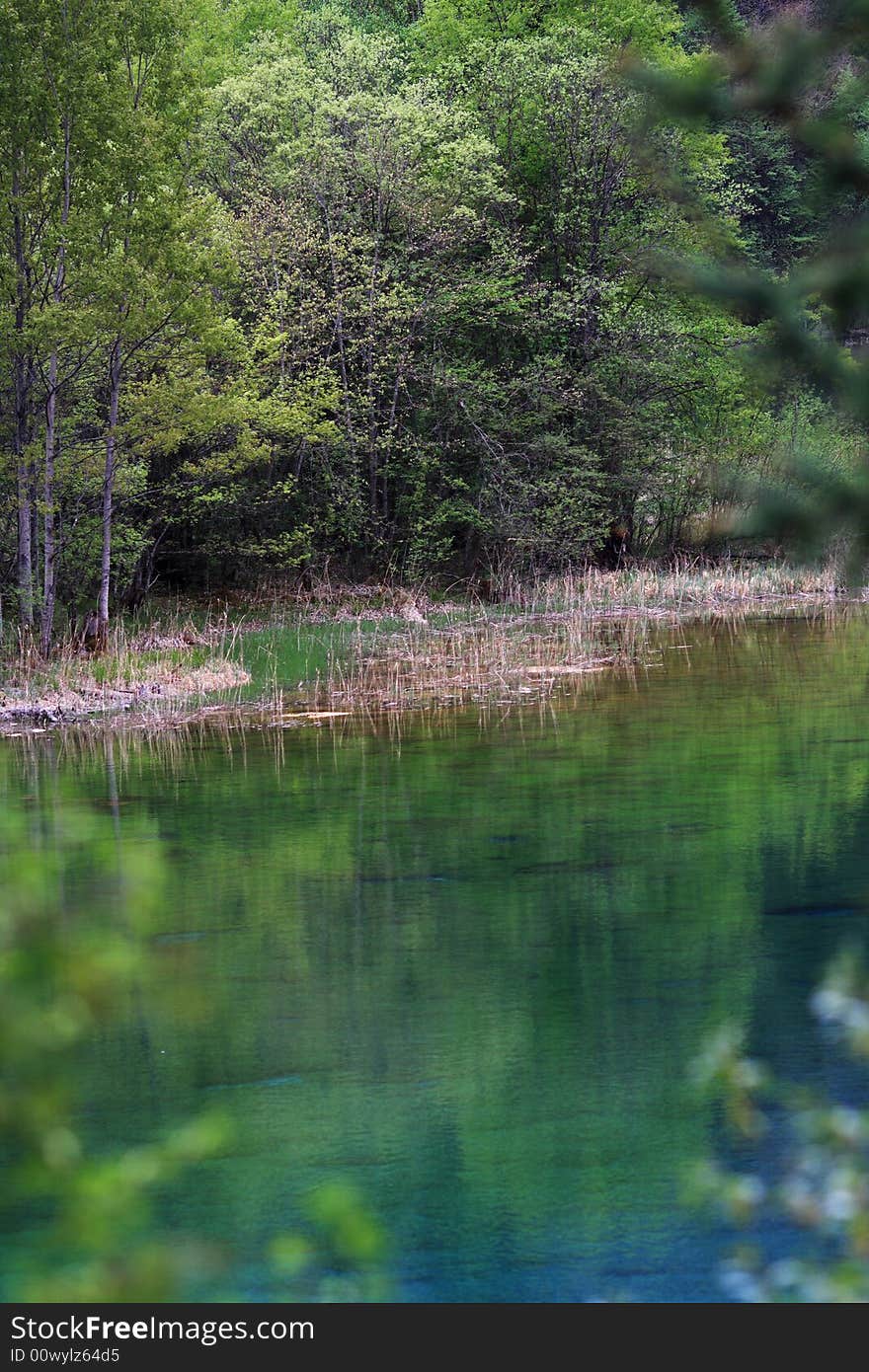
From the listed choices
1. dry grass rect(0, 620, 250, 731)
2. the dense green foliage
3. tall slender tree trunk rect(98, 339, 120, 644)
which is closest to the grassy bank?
dry grass rect(0, 620, 250, 731)

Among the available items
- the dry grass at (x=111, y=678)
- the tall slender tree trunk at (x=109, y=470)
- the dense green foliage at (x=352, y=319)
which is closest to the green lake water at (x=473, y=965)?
the dry grass at (x=111, y=678)

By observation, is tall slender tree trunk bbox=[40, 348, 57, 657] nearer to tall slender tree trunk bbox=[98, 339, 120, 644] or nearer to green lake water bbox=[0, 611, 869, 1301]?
tall slender tree trunk bbox=[98, 339, 120, 644]

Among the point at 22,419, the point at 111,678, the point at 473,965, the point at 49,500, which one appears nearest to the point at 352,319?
the point at 22,419

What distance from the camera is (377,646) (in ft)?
73.1

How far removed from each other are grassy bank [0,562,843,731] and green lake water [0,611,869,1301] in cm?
232

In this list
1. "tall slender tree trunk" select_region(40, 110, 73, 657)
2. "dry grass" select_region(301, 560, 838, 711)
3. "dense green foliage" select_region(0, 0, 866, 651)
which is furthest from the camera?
"dense green foliage" select_region(0, 0, 866, 651)

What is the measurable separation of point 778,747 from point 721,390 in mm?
19690

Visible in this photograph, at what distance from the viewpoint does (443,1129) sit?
6.11 meters

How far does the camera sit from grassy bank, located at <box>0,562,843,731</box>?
17.5m

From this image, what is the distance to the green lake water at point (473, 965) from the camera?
5297 millimetres

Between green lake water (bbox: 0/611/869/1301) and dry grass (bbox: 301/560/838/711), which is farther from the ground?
green lake water (bbox: 0/611/869/1301)

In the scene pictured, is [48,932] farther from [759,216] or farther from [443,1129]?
[759,216]

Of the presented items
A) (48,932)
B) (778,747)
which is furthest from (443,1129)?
(778,747)
